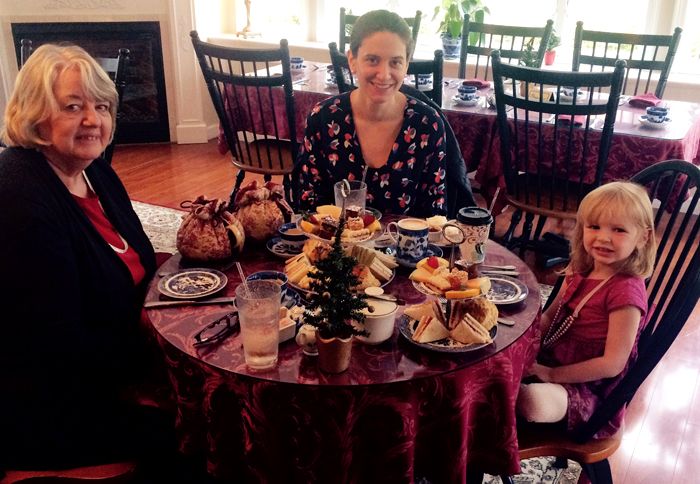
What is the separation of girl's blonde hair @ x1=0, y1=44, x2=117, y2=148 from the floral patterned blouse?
2.55 ft

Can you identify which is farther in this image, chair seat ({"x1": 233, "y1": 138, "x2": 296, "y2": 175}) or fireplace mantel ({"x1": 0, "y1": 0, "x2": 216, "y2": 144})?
fireplace mantel ({"x1": 0, "y1": 0, "x2": 216, "y2": 144})

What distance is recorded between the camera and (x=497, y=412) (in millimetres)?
1282

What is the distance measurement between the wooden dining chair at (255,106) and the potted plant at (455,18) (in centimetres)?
162

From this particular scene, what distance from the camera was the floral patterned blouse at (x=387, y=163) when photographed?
6.61ft

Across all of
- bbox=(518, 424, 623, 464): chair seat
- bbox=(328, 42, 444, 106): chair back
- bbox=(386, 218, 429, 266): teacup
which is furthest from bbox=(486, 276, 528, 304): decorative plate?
bbox=(328, 42, 444, 106): chair back

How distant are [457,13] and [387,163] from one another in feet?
9.39

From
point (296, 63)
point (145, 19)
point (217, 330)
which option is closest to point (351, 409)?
point (217, 330)

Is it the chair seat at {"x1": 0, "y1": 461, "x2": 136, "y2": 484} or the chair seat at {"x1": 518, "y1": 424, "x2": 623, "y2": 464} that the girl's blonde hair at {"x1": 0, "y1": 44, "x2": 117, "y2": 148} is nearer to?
the chair seat at {"x1": 0, "y1": 461, "x2": 136, "y2": 484}

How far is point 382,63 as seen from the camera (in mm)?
1926

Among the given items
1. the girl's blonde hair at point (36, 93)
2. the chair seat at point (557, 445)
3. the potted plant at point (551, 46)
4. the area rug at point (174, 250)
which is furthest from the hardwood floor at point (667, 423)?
the girl's blonde hair at point (36, 93)

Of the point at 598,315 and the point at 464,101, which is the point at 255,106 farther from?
the point at 598,315

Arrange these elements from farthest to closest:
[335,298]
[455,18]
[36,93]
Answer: [455,18] < [36,93] < [335,298]

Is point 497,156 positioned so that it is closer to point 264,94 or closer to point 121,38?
point 264,94

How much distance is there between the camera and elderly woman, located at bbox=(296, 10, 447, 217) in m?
2.01
